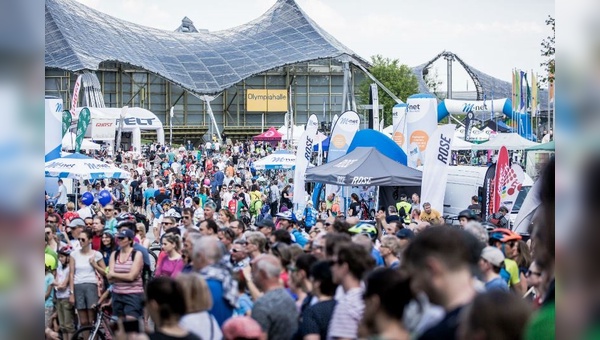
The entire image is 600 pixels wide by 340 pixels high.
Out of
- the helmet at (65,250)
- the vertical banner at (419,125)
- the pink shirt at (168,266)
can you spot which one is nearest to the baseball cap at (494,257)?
the pink shirt at (168,266)

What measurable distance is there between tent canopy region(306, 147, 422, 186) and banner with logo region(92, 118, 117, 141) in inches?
883

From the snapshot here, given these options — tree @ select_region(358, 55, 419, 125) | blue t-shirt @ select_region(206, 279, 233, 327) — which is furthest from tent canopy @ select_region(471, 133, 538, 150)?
tree @ select_region(358, 55, 419, 125)

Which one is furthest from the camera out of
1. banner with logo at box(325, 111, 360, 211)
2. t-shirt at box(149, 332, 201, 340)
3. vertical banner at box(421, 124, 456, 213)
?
banner with logo at box(325, 111, 360, 211)

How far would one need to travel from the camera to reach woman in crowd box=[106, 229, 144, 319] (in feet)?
26.7

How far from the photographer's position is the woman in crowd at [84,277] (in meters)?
8.65

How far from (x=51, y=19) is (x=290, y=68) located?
1882cm

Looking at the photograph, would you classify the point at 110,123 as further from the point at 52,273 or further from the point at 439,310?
the point at 439,310

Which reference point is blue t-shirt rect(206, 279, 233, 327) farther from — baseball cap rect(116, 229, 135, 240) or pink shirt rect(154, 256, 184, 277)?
baseball cap rect(116, 229, 135, 240)

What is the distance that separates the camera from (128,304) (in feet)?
26.8

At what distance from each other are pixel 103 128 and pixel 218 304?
34917mm

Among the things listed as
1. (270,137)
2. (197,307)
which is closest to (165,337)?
(197,307)

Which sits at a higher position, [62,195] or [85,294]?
Answer: [62,195]

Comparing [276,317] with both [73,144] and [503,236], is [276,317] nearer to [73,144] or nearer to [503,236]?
[503,236]

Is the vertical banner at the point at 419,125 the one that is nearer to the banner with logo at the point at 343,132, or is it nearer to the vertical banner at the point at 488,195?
the banner with logo at the point at 343,132
